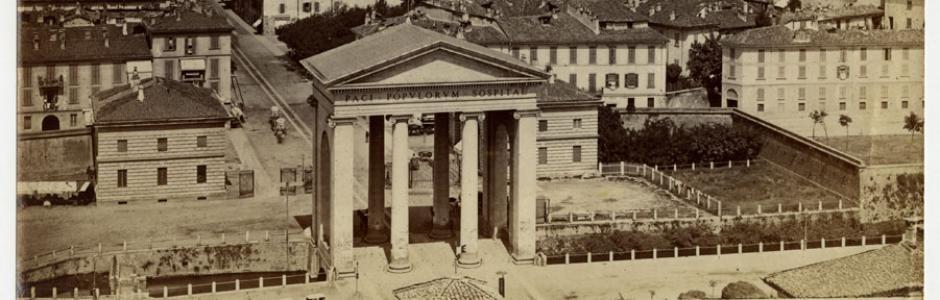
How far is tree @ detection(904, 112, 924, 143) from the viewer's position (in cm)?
4275

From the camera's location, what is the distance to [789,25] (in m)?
48.4

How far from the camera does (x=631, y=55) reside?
46.9 m

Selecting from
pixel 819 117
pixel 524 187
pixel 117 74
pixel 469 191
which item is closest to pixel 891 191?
pixel 819 117

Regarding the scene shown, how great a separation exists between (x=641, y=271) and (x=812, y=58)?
1116cm

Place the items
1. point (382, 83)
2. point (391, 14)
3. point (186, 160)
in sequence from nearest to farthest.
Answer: point (382, 83), point (186, 160), point (391, 14)

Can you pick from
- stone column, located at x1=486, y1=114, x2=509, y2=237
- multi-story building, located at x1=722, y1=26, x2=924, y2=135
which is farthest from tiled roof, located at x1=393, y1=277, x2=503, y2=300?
multi-story building, located at x1=722, y1=26, x2=924, y2=135

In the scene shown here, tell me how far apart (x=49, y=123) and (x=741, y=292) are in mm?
16540

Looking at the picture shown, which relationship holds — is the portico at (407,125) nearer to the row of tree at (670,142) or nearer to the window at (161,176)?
the window at (161,176)

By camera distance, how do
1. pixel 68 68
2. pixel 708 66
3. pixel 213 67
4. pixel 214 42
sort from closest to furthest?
pixel 68 68 < pixel 214 42 < pixel 213 67 < pixel 708 66

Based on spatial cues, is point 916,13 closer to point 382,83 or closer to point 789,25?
point 789,25

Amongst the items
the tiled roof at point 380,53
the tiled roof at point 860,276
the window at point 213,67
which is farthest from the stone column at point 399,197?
the tiled roof at point 860,276

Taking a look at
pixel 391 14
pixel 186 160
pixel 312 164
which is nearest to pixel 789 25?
pixel 391 14

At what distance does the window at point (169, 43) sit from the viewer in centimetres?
4269

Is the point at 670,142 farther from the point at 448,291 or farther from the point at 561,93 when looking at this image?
the point at 448,291
